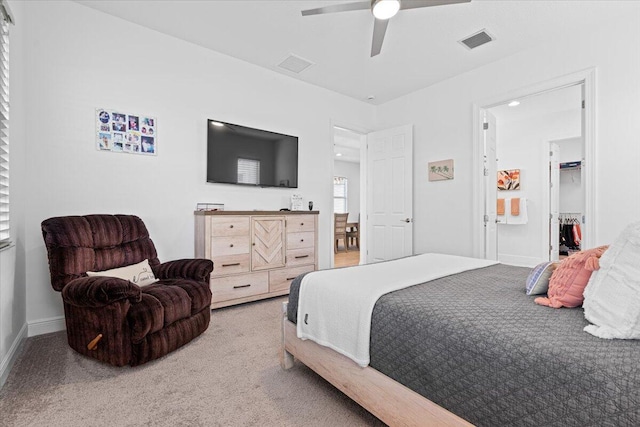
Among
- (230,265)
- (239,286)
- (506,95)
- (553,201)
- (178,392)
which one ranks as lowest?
(178,392)

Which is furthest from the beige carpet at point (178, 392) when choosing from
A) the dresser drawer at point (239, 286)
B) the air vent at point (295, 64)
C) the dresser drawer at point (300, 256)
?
the air vent at point (295, 64)

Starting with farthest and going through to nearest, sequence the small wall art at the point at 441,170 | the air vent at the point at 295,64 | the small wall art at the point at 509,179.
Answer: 1. the small wall art at the point at 509,179
2. the small wall art at the point at 441,170
3. the air vent at the point at 295,64

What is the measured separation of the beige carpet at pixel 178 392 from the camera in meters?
1.42

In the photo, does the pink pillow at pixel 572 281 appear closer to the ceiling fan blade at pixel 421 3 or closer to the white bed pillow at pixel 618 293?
the white bed pillow at pixel 618 293

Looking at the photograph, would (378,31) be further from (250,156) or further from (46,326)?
(46,326)

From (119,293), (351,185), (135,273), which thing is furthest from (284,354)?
(351,185)

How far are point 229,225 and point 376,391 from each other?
7.08 feet

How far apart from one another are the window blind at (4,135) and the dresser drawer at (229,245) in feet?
4.57

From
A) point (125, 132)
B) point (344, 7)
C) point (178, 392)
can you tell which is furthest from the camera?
point (125, 132)

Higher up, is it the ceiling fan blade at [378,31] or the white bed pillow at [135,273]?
the ceiling fan blade at [378,31]

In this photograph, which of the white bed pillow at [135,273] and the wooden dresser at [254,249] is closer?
the white bed pillow at [135,273]

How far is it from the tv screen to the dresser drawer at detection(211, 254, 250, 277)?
35.0 inches

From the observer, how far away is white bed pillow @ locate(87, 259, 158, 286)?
2.14 m

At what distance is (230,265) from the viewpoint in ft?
9.87
